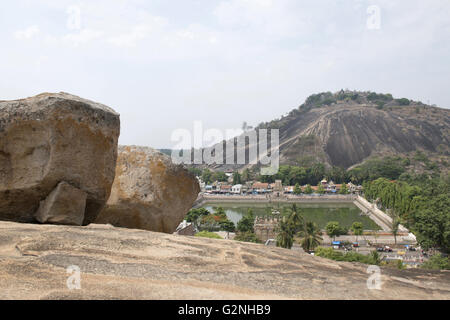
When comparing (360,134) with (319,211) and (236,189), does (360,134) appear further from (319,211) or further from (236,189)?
(319,211)

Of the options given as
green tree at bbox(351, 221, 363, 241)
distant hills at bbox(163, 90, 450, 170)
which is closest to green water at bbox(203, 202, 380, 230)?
green tree at bbox(351, 221, 363, 241)

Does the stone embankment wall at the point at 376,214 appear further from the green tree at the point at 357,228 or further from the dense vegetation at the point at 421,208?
the green tree at the point at 357,228

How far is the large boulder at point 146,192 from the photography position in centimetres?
632

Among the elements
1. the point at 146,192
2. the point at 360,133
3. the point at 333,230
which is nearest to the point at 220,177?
the point at 333,230

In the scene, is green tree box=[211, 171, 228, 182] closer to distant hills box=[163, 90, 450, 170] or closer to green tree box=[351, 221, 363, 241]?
distant hills box=[163, 90, 450, 170]

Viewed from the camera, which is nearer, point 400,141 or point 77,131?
point 77,131

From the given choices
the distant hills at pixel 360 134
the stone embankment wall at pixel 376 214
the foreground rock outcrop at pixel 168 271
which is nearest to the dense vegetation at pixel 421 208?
the stone embankment wall at pixel 376 214

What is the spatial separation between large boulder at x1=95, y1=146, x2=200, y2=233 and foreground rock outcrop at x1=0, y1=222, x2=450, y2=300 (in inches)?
76.6

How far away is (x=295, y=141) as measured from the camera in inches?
4082

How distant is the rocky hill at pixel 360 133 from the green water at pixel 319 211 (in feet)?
119

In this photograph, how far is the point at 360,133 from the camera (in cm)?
10631
